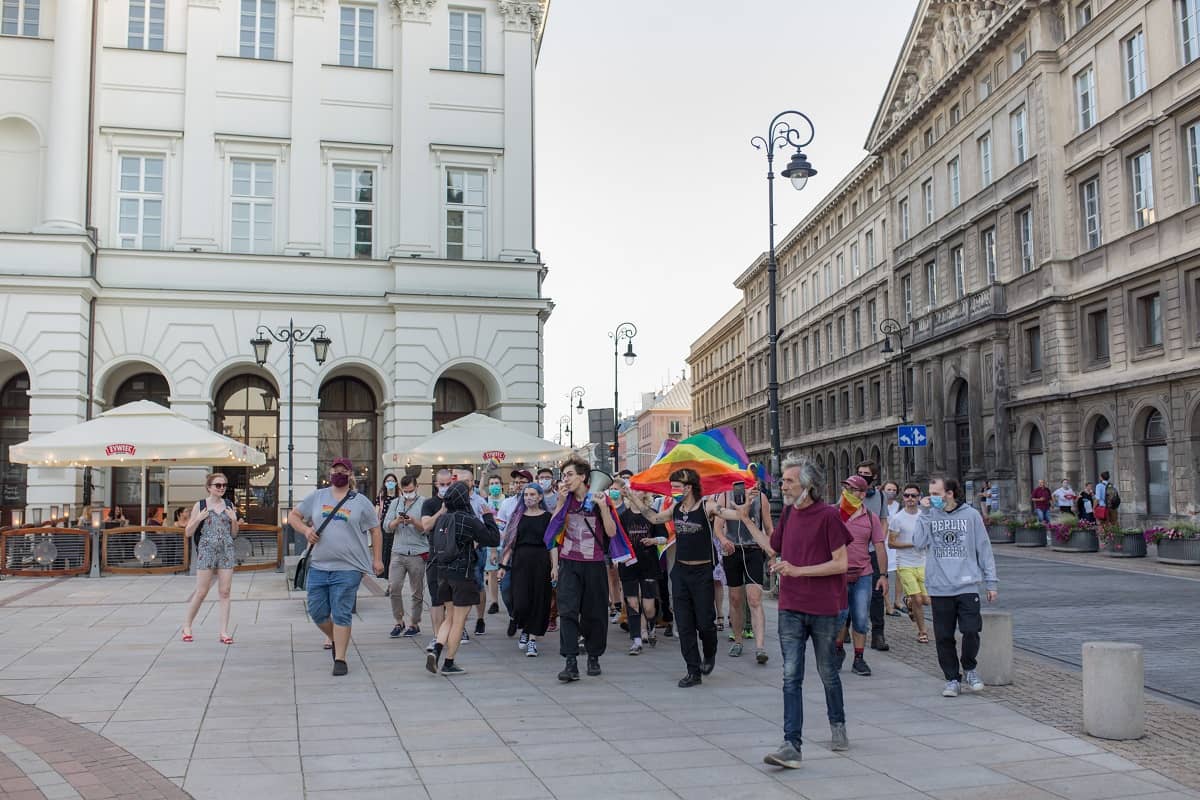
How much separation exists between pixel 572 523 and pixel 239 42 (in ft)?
72.3

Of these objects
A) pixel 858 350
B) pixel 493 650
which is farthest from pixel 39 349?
pixel 858 350

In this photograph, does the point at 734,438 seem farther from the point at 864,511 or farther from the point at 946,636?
the point at 946,636

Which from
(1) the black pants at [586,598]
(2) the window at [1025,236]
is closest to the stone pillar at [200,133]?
(1) the black pants at [586,598]

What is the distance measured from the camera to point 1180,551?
73.6 ft

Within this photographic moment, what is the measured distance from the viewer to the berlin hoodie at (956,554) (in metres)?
9.11

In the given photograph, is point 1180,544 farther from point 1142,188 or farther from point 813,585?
point 813,585

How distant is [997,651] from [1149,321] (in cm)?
2739

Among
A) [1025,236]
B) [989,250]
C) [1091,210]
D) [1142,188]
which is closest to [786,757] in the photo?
[1142,188]

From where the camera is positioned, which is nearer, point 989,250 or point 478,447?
point 478,447

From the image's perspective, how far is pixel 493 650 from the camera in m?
11.7

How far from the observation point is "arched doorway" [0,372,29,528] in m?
26.4

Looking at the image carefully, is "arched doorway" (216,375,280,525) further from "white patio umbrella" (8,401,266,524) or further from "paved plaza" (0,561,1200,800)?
"paved plaza" (0,561,1200,800)

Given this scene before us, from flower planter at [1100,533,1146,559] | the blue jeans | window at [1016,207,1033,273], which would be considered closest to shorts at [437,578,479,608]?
the blue jeans

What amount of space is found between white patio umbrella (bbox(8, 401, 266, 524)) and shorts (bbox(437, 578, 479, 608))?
10653 millimetres
